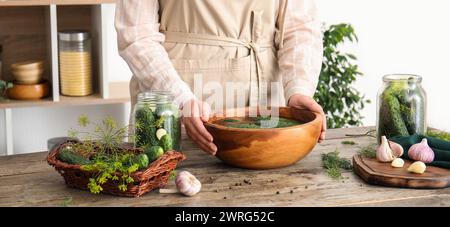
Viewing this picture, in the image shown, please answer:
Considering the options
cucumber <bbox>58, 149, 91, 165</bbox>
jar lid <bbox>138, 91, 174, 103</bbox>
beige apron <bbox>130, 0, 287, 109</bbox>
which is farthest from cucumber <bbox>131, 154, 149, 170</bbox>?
beige apron <bbox>130, 0, 287, 109</bbox>

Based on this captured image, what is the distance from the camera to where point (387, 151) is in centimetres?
218

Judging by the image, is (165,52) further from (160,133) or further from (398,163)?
(398,163)

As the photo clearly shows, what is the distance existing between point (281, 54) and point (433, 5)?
2.38m

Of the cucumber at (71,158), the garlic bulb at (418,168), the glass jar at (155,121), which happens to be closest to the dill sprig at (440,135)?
the garlic bulb at (418,168)

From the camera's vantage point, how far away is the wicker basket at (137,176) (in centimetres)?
194

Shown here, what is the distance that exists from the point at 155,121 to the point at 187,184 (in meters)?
0.24

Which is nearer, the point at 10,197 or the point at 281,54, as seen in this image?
the point at 10,197

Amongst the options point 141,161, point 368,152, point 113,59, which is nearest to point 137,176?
point 141,161

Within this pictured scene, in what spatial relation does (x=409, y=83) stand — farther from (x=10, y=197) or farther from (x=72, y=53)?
(x=72, y=53)

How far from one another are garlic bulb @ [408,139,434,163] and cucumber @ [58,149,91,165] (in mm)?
887
